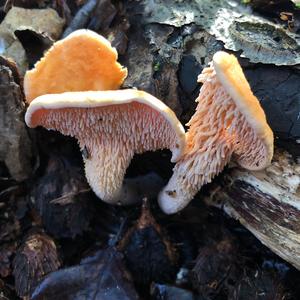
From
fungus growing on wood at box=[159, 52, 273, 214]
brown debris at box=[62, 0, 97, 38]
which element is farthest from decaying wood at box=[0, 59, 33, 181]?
fungus growing on wood at box=[159, 52, 273, 214]

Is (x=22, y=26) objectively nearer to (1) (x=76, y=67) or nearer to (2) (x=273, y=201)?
(1) (x=76, y=67)

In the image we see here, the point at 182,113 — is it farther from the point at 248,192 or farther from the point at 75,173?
the point at 75,173

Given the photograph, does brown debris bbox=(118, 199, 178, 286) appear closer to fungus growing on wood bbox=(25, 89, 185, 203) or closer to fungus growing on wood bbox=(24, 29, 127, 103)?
fungus growing on wood bbox=(25, 89, 185, 203)

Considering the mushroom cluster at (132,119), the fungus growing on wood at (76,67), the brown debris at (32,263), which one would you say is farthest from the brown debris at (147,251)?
the fungus growing on wood at (76,67)

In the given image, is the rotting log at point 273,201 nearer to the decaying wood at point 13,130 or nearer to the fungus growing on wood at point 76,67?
the fungus growing on wood at point 76,67

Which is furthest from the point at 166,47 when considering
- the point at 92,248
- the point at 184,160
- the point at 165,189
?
the point at 92,248
